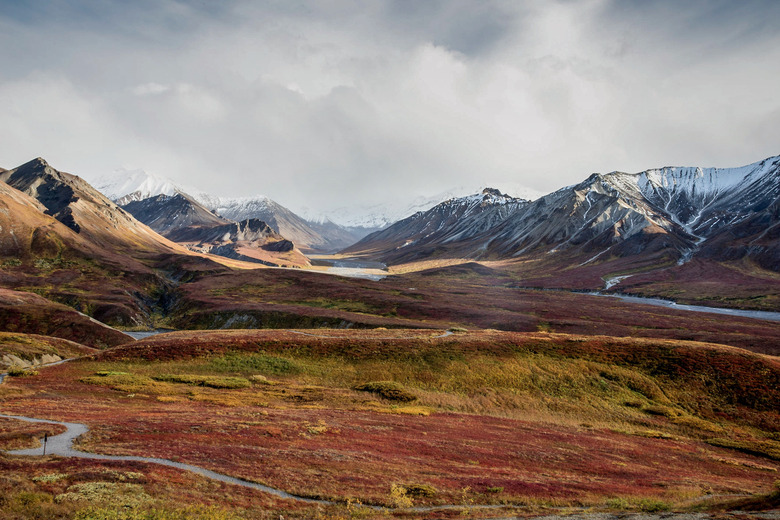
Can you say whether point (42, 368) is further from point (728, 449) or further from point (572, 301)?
point (572, 301)

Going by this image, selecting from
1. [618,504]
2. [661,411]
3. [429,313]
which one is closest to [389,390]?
[618,504]

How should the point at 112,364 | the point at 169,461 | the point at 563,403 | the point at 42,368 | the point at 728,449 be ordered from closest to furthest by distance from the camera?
1. the point at 169,461
2. the point at 728,449
3. the point at 563,403
4. the point at 42,368
5. the point at 112,364

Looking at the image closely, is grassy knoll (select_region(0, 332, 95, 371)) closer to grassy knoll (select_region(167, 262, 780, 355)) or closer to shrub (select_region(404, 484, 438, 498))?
grassy knoll (select_region(167, 262, 780, 355))

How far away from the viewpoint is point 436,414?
139ft

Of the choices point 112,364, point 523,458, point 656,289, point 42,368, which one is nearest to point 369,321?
point 112,364

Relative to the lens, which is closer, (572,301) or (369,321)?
(369,321)

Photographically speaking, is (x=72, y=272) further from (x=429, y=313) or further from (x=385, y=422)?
(x=385, y=422)

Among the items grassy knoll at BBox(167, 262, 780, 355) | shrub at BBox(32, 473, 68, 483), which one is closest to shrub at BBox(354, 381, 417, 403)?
shrub at BBox(32, 473, 68, 483)

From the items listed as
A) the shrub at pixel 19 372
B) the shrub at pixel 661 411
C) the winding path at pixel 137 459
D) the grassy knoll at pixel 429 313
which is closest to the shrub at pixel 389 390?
the shrub at pixel 661 411

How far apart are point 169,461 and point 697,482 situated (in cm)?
3180

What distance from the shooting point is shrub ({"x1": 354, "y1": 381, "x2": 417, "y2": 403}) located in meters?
46.4

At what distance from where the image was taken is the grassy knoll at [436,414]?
912 inches

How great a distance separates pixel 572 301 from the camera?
492 ft

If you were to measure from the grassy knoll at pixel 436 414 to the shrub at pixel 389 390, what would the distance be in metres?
0.41
